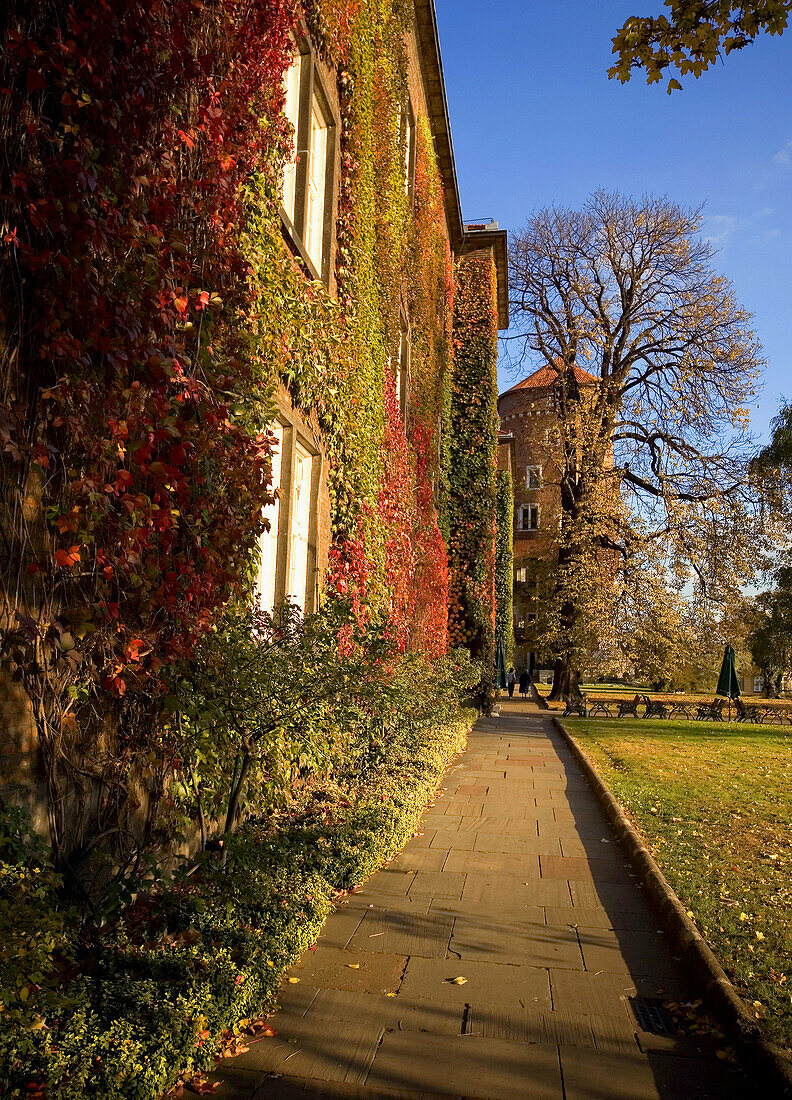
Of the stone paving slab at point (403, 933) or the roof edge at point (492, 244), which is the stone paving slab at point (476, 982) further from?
the roof edge at point (492, 244)

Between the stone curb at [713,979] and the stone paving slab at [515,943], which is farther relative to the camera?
the stone paving slab at [515,943]

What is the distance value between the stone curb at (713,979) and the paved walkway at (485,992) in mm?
97

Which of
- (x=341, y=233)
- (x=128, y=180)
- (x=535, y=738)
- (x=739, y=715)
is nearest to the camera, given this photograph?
(x=128, y=180)

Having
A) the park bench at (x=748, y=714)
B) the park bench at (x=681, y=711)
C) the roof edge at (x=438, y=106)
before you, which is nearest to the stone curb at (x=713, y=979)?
the roof edge at (x=438, y=106)

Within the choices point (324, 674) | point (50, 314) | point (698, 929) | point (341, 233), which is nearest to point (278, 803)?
point (324, 674)

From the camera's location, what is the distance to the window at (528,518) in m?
45.5

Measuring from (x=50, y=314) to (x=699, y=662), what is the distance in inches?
1033

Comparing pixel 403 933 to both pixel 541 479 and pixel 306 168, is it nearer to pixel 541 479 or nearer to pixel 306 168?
pixel 306 168

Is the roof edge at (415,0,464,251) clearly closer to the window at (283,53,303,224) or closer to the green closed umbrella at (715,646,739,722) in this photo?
the window at (283,53,303,224)

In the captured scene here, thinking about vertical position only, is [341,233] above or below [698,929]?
above

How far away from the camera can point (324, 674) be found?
4969 mm

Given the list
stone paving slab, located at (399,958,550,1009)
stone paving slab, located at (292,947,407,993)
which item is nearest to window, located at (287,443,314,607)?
stone paving slab, located at (292,947,407,993)

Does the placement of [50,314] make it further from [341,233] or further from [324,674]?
Answer: [341,233]

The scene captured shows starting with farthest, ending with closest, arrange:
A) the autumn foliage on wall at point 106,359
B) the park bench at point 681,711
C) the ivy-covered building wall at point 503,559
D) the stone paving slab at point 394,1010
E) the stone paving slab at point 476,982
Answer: the ivy-covered building wall at point 503,559
the park bench at point 681,711
the stone paving slab at point 476,982
the stone paving slab at point 394,1010
the autumn foliage on wall at point 106,359
